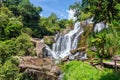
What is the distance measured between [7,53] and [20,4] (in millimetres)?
38486

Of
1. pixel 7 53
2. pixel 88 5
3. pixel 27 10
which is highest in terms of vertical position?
pixel 27 10

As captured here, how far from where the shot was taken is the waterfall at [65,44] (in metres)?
47.9

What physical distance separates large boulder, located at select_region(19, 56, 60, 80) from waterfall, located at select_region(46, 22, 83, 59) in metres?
9.37

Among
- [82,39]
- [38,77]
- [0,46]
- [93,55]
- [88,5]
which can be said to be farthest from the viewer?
[82,39]

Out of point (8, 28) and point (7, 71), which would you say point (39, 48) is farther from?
point (7, 71)

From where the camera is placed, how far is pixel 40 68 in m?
35.6

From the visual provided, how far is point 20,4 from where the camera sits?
222 ft

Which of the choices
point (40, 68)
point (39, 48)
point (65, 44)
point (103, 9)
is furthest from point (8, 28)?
point (103, 9)

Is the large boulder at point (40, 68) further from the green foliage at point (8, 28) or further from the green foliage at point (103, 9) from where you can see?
the green foliage at point (103, 9)

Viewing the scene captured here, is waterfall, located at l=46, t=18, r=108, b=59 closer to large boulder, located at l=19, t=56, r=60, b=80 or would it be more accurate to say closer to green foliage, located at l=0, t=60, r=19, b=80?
large boulder, located at l=19, t=56, r=60, b=80

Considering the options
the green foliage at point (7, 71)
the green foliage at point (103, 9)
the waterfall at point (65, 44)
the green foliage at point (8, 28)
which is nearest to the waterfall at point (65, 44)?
the waterfall at point (65, 44)

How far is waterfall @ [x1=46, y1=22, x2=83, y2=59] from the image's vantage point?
4793 centimetres

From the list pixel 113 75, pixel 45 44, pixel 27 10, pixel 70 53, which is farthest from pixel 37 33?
pixel 113 75

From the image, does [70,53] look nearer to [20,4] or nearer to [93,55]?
[93,55]
